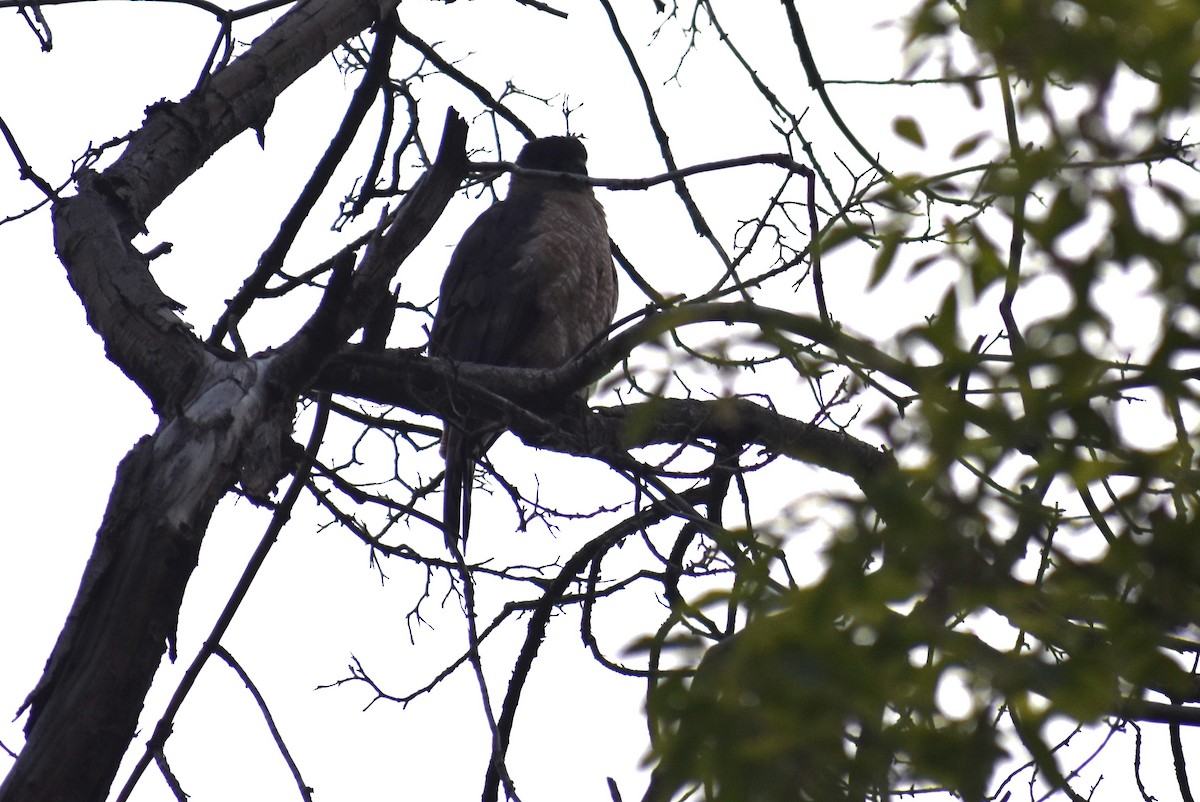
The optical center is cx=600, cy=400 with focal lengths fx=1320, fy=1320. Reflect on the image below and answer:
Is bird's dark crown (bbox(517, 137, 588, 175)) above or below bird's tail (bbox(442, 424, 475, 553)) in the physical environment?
above

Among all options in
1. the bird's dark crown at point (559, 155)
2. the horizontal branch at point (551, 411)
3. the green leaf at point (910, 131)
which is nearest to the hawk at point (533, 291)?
the bird's dark crown at point (559, 155)

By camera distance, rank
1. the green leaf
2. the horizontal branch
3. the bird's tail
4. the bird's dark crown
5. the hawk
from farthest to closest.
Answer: the bird's dark crown, the hawk, the bird's tail, the horizontal branch, the green leaf

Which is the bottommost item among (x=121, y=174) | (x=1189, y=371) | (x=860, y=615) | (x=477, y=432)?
(x=860, y=615)

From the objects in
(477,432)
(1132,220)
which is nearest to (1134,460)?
(1132,220)

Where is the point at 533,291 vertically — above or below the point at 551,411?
above

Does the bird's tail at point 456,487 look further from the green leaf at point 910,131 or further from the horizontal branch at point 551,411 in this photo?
the green leaf at point 910,131

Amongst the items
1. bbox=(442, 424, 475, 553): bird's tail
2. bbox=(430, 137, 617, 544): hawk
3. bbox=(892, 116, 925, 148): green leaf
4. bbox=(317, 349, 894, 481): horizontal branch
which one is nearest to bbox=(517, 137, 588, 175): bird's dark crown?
bbox=(430, 137, 617, 544): hawk

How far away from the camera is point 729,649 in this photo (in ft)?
4.99

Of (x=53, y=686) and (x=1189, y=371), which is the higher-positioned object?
(x=1189, y=371)

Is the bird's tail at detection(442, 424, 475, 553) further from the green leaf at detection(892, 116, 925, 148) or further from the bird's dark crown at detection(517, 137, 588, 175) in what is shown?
the green leaf at detection(892, 116, 925, 148)

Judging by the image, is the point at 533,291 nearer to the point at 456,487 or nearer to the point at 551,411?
the point at 456,487

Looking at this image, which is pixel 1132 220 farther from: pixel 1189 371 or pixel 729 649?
pixel 729 649

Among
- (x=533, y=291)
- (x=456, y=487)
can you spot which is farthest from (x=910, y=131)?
(x=533, y=291)

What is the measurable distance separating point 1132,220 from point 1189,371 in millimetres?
479
